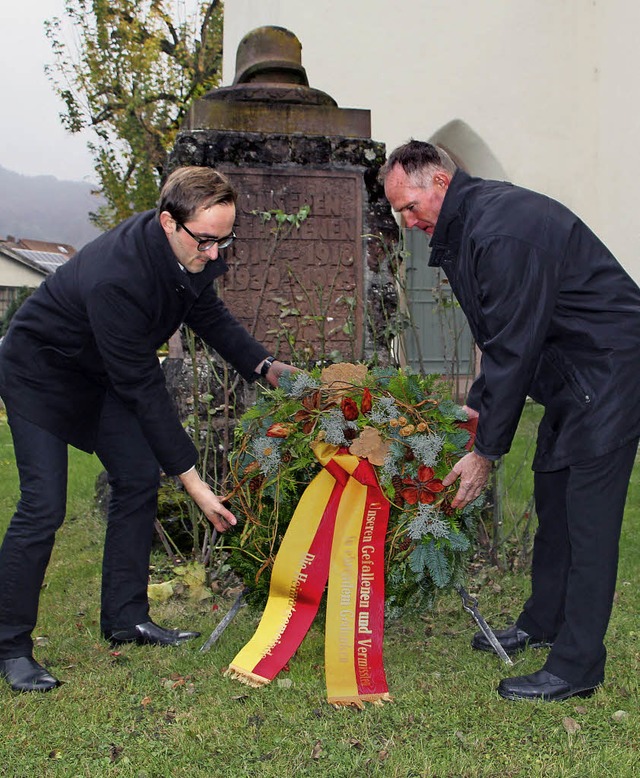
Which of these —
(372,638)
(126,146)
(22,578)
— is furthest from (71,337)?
(126,146)

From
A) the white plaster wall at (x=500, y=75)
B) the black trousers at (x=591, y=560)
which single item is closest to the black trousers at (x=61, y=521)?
the black trousers at (x=591, y=560)

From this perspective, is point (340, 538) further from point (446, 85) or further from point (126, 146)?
point (126, 146)

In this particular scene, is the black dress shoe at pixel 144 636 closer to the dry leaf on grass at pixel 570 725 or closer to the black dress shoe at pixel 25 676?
the black dress shoe at pixel 25 676

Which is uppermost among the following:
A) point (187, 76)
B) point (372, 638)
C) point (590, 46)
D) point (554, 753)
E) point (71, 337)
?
point (187, 76)

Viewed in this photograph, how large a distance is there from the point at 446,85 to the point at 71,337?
28.4 ft

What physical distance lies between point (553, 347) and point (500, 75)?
883cm

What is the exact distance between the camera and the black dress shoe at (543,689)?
2811 mm

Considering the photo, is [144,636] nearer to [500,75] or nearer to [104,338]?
[104,338]

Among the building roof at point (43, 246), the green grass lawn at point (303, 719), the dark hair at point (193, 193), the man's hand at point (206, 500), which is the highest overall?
the building roof at point (43, 246)

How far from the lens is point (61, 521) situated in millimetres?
3076

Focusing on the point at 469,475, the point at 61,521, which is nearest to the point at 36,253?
the point at 61,521

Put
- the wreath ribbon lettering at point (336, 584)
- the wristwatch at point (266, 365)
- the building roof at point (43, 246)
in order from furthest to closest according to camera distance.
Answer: the building roof at point (43, 246) → the wristwatch at point (266, 365) → the wreath ribbon lettering at point (336, 584)

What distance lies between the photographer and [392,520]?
9.79ft

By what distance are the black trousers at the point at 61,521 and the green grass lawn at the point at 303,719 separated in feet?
0.67
